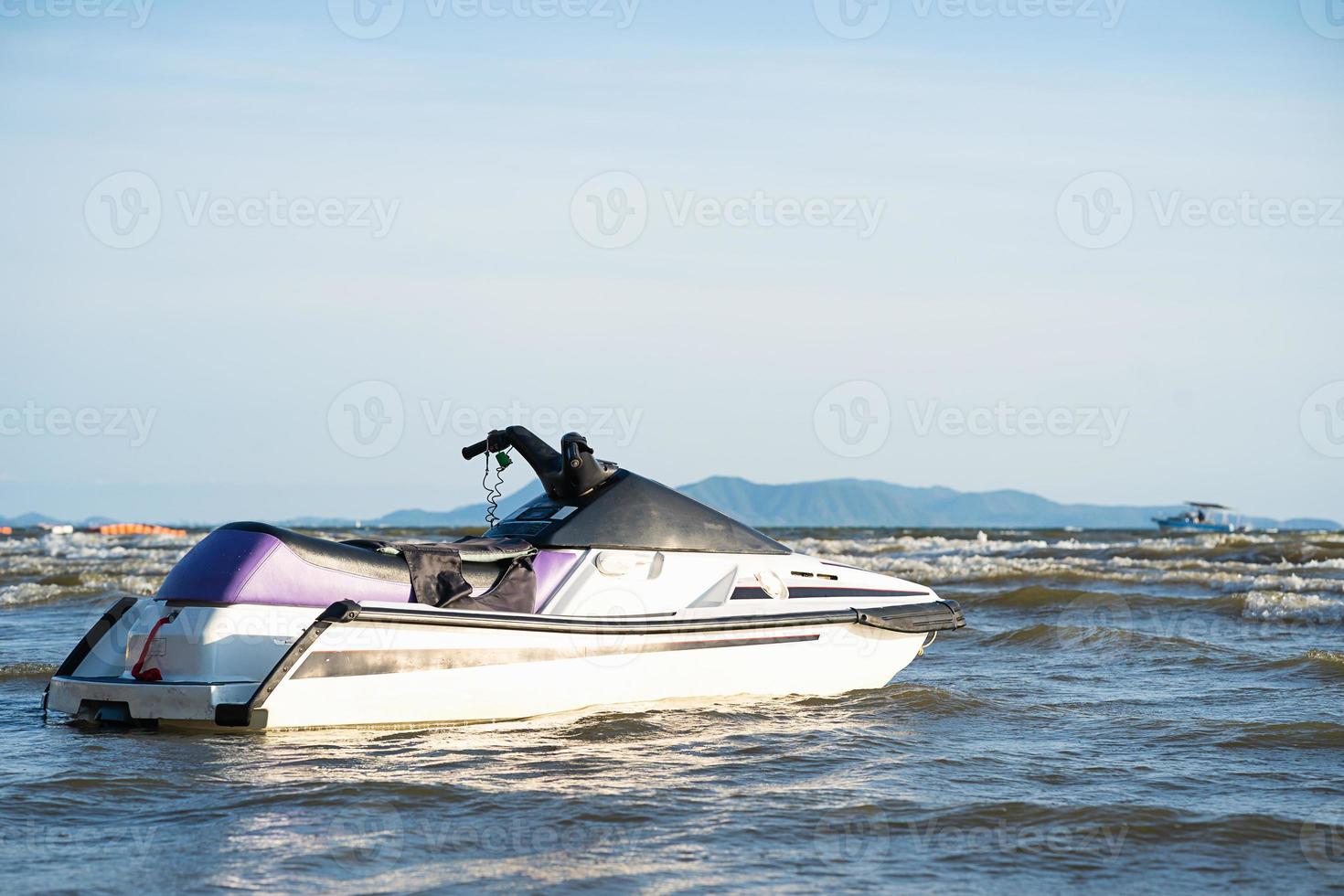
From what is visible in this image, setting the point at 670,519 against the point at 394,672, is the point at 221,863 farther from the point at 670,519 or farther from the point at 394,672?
the point at 670,519

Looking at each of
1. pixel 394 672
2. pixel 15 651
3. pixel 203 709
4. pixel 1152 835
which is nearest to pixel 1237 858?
pixel 1152 835

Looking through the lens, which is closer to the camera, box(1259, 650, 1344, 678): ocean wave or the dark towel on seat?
the dark towel on seat

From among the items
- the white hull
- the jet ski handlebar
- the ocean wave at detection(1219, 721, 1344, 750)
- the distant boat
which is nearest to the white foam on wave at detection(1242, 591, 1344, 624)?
the ocean wave at detection(1219, 721, 1344, 750)

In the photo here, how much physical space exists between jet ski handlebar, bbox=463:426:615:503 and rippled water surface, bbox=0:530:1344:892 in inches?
57.6

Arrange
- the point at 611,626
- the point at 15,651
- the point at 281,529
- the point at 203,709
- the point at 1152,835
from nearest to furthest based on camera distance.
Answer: the point at 1152,835, the point at 203,709, the point at 281,529, the point at 611,626, the point at 15,651

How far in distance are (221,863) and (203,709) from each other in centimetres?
193

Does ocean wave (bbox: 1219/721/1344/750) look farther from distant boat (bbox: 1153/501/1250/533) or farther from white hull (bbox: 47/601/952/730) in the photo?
distant boat (bbox: 1153/501/1250/533)

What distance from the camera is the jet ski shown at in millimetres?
6852

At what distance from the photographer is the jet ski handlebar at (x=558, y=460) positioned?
27.3 ft

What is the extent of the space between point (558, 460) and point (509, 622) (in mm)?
1469

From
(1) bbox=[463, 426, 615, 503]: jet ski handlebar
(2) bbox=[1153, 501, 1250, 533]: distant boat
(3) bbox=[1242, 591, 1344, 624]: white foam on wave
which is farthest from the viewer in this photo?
(2) bbox=[1153, 501, 1250, 533]: distant boat

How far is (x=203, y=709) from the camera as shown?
6.69 meters

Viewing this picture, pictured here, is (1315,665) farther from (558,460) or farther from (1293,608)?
(558,460)

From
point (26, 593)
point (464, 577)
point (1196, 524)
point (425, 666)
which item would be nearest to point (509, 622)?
point (464, 577)
